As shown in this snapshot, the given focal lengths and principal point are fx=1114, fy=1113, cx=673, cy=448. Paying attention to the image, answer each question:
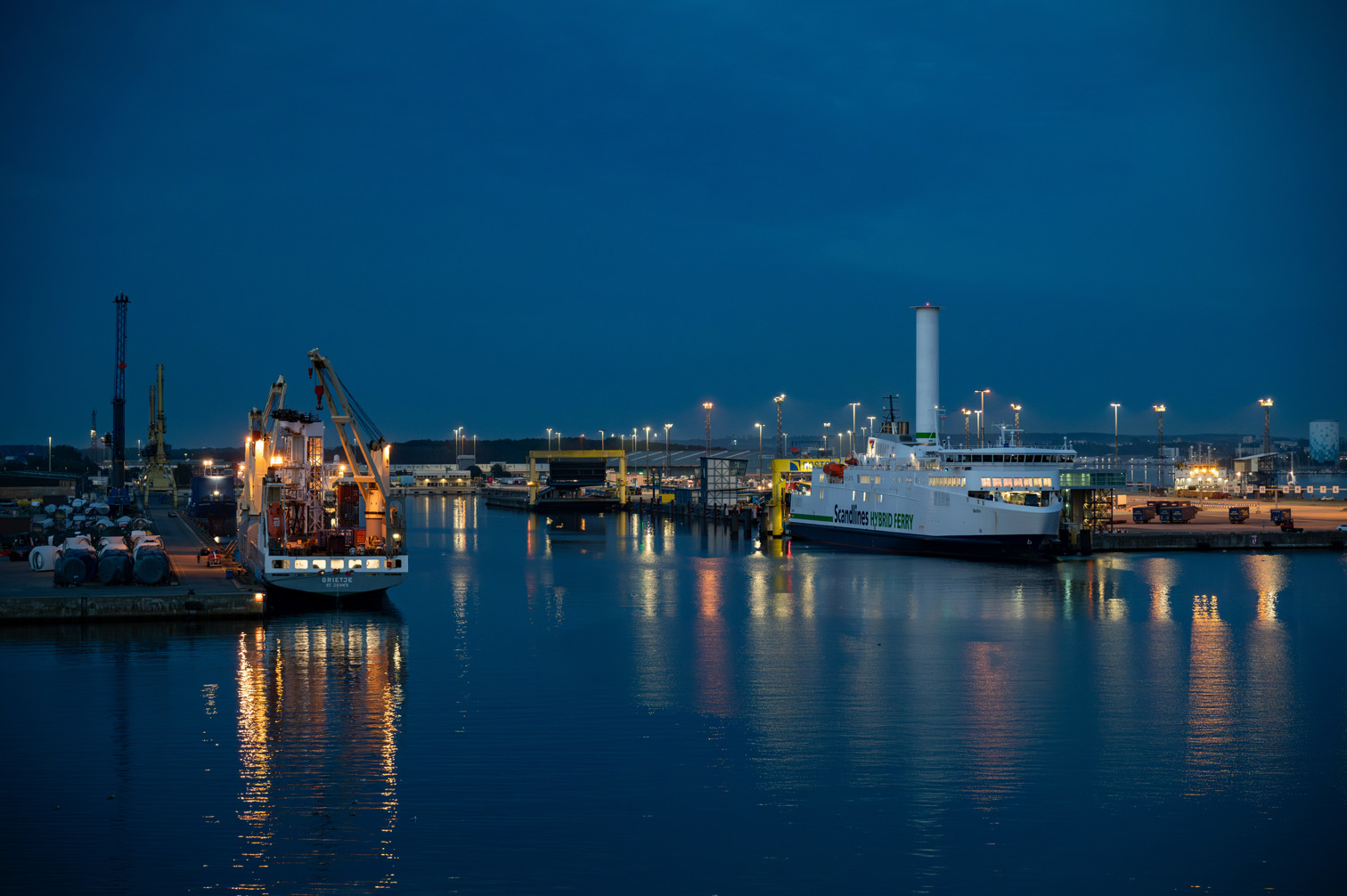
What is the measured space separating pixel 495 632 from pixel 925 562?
26748 mm

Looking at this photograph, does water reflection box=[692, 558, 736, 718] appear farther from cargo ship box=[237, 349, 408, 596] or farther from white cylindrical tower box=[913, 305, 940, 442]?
white cylindrical tower box=[913, 305, 940, 442]

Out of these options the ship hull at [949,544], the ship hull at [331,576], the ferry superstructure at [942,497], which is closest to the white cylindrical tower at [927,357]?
the ferry superstructure at [942,497]

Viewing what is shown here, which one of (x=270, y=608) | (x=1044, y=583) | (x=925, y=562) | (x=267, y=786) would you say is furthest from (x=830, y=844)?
(x=925, y=562)

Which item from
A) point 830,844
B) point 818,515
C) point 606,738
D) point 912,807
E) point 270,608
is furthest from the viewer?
point 818,515

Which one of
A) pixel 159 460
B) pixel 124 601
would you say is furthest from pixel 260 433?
pixel 159 460

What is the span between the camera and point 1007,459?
54438 millimetres

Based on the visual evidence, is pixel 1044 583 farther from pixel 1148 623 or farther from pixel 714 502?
pixel 714 502

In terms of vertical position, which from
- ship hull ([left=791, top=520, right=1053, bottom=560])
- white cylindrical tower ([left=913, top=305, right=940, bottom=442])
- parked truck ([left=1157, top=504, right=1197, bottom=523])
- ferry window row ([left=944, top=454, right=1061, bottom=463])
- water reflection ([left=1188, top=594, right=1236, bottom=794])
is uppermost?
white cylindrical tower ([left=913, top=305, right=940, bottom=442])

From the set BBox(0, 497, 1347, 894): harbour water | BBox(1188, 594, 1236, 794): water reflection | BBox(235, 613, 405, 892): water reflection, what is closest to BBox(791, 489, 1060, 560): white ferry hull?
BBox(0, 497, 1347, 894): harbour water

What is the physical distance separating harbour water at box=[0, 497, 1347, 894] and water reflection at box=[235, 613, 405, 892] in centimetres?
7

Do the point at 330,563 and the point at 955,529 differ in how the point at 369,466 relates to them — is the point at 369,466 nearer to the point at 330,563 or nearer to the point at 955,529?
the point at 330,563

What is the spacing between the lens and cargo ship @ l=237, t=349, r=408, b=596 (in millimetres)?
35219

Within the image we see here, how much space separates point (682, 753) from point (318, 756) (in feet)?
21.1

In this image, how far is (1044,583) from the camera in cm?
4559
